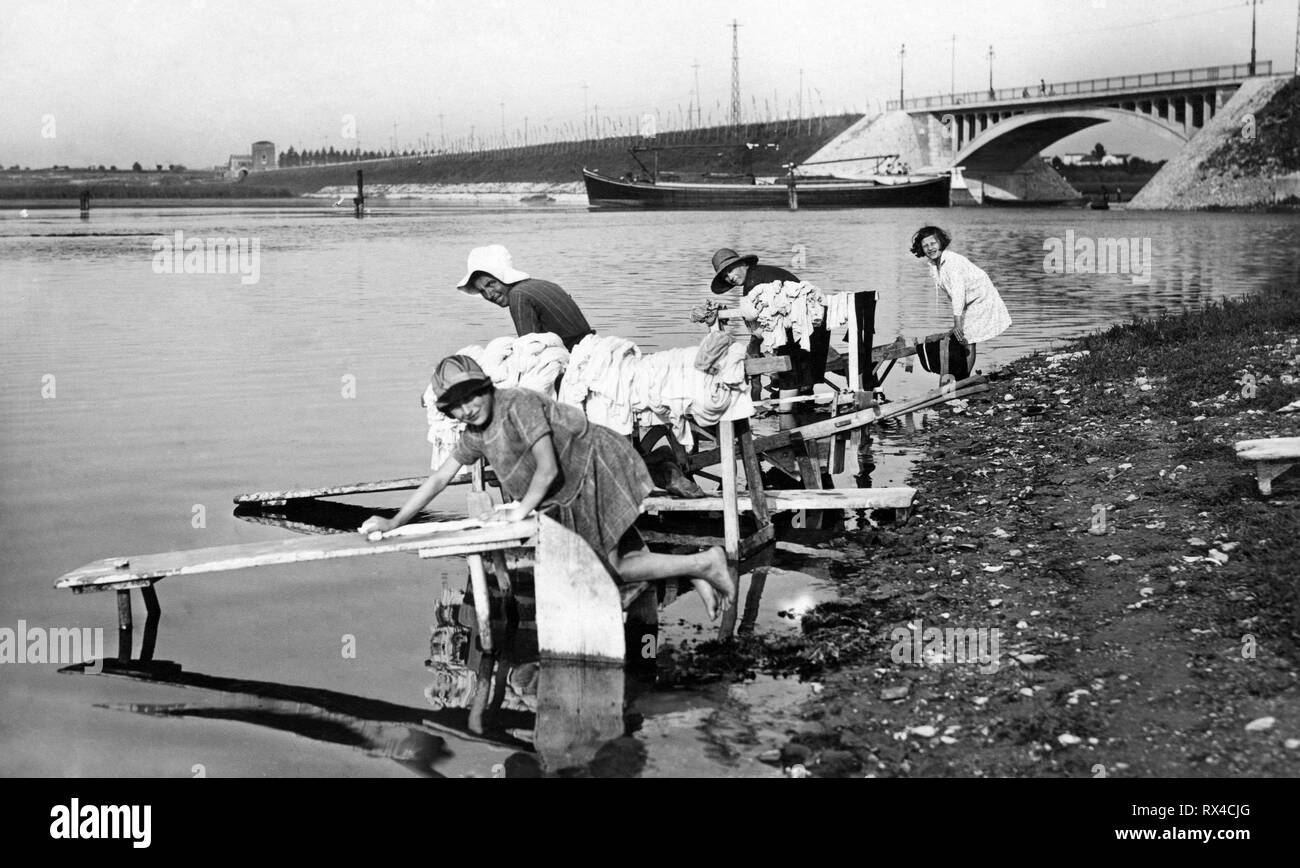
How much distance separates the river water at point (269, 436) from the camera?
243 inches

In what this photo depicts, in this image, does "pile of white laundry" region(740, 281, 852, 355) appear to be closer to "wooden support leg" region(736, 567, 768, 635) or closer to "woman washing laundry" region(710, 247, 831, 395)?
"woman washing laundry" region(710, 247, 831, 395)

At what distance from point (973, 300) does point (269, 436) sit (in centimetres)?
723

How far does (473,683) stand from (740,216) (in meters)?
77.5

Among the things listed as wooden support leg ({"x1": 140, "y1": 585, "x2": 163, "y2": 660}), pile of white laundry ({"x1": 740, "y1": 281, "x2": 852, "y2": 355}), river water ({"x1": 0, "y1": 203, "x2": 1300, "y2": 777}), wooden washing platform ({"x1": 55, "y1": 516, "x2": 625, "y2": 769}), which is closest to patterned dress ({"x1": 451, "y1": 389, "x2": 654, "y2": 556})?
wooden washing platform ({"x1": 55, "y1": 516, "x2": 625, "y2": 769})

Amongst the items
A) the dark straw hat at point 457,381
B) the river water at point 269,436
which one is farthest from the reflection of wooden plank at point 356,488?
the dark straw hat at point 457,381

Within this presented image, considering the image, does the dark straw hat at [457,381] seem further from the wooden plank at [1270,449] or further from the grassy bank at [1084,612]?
the wooden plank at [1270,449]

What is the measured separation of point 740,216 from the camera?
270ft

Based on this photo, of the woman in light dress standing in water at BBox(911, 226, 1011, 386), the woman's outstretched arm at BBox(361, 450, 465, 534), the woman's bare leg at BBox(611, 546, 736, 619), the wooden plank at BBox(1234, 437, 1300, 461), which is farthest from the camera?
the woman in light dress standing in water at BBox(911, 226, 1011, 386)

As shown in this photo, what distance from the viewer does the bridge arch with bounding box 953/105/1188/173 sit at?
8538 cm

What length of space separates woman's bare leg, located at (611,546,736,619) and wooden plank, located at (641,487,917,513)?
1.52 m

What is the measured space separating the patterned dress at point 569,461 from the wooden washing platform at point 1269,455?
347cm

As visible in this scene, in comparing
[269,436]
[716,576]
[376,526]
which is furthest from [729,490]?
[269,436]
